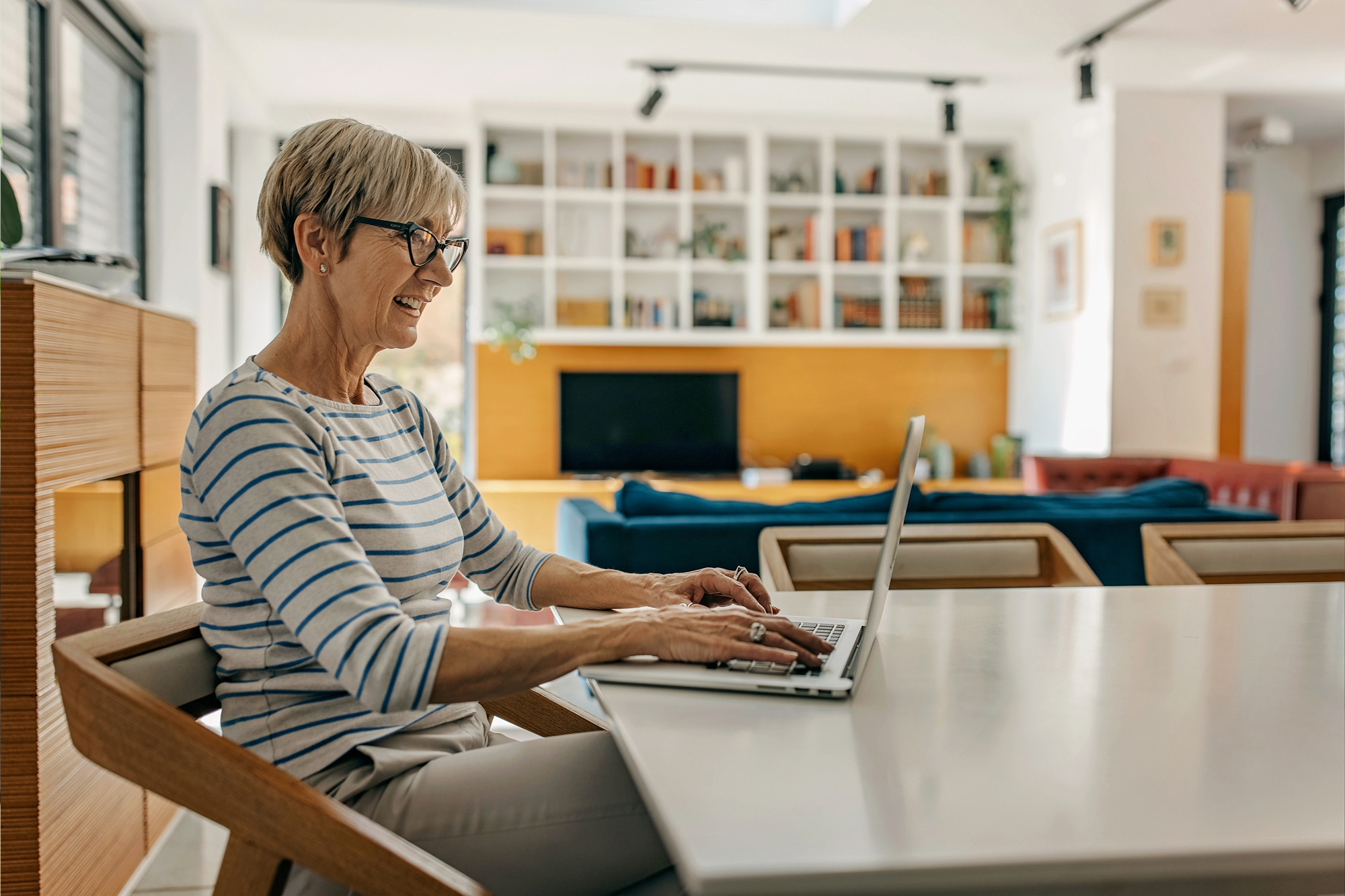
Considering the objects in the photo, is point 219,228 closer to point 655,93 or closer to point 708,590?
point 655,93

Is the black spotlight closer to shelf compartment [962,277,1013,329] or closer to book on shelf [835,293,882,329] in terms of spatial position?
book on shelf [835,293,882,329]

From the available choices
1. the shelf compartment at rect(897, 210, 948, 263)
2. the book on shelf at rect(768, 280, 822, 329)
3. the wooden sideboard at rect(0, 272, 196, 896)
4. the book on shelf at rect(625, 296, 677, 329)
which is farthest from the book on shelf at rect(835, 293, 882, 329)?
the wooden sideboard at rect(0, 272, 196, 896)

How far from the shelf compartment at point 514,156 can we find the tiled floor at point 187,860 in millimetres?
4139

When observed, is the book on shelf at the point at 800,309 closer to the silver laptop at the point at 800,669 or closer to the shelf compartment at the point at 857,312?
the shelf compartment at the point at 857,312

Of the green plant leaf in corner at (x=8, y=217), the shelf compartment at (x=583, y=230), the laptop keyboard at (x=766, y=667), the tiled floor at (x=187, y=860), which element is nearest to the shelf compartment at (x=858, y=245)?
the shelf compartment at (x=583, y=230)

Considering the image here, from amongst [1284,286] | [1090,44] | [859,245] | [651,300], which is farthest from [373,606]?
[1284,286]

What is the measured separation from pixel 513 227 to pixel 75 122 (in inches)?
116

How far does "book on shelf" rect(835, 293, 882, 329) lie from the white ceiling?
1197 millimetres

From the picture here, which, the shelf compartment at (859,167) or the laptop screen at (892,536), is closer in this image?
the laptop screen at (892,536)

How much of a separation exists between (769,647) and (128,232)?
3951 mm

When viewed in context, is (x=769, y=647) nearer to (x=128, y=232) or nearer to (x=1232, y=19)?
(x=128, y=232)

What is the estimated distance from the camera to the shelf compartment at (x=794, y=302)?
6207 mm

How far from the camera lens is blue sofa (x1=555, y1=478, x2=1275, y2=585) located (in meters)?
2.57

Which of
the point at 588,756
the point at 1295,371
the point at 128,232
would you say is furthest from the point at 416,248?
the point at 1295,371
